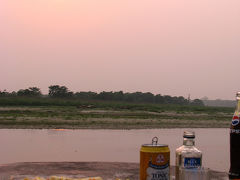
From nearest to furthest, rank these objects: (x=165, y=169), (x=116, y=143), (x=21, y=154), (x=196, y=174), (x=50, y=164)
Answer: (x=196, y=174) → (x=165, y=169) → (x=50, y=164) → (x=21, y=154) → (x=116, y=143)

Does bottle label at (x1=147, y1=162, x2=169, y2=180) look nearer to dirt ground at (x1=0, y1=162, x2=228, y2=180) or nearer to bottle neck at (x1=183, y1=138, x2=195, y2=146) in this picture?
bottle neck at (x1=183, y1=138, x2=195, y2=146)

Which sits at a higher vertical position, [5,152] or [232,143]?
[232,143]

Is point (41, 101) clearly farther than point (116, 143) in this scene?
Yes

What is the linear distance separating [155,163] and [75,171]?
1442 millimetres

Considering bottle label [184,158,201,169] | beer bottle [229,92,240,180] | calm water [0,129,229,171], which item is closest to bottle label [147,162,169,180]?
bottle label [184,158,201,169]

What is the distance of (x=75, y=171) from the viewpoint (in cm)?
366

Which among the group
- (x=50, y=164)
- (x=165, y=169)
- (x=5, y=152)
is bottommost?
(x=5, y=152)

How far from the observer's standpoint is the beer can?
2387mm

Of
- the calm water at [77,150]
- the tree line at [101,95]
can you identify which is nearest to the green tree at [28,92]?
the tree line at [101,95]

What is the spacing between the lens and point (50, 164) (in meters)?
3.99

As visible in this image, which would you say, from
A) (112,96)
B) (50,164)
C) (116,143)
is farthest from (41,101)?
(50,164)

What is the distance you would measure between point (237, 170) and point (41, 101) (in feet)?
202

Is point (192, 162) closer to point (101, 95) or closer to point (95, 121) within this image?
point (95, 121)

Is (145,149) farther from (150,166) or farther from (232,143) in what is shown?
(232,143)
